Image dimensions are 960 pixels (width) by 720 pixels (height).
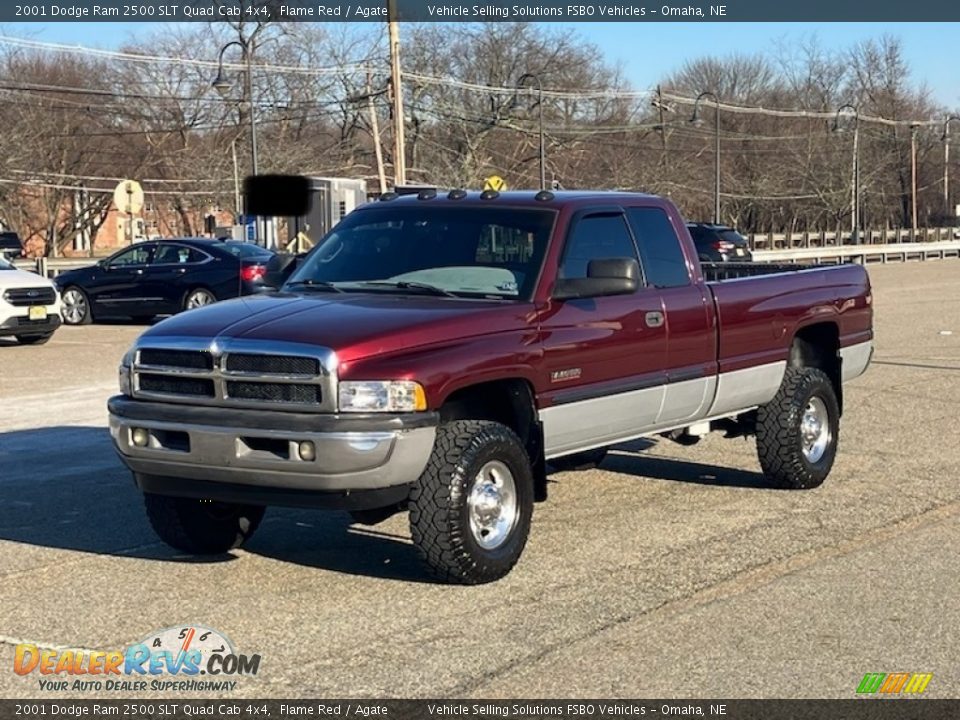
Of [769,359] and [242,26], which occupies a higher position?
[242,26]

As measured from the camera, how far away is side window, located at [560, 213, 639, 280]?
25.1 feet

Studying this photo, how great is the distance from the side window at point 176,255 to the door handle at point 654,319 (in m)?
17.2

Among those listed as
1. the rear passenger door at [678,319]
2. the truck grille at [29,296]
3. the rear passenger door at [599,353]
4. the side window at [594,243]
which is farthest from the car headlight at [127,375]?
the truck grille at [29,296]

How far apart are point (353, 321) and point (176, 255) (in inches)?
729

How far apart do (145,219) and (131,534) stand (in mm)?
68890

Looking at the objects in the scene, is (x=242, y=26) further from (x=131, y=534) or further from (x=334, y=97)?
(x=131, y=534)

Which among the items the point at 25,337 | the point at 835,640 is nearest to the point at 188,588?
the point at 835,640

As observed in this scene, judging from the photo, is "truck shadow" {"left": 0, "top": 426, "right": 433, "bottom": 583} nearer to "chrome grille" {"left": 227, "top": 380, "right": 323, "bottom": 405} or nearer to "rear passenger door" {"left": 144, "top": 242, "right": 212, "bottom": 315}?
"chrome grille" {"left": 227, "top": 380, "right": 323, "bottom": 405}

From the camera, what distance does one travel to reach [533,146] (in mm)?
67812

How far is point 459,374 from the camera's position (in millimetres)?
6617

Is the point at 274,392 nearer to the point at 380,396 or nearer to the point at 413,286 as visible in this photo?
the point at 380,396

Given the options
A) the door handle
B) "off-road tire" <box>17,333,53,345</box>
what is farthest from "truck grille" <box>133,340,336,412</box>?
"off-road tire" <box>17,333,53,345</box>

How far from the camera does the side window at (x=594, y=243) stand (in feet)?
25.1

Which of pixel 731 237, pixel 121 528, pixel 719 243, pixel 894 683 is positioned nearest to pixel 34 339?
pixel 121 528
